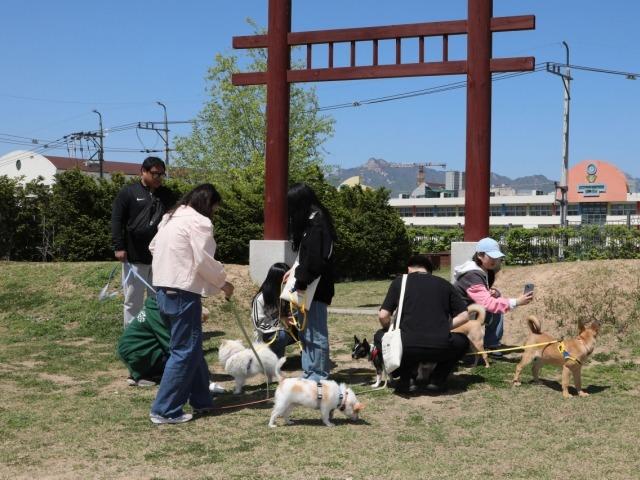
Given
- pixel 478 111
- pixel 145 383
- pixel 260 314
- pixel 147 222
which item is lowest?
pixel 145 383

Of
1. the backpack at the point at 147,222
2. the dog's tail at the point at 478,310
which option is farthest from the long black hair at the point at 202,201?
the dog's tail at the point at 478,310

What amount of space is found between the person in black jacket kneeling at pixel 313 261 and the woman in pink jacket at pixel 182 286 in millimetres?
808

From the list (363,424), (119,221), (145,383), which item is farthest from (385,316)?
(119,221)

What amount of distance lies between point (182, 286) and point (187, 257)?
211 mm

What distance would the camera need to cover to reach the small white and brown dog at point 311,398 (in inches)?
200

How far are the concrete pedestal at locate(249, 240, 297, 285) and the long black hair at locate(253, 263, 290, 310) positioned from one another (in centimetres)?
378

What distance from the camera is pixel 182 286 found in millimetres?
5148

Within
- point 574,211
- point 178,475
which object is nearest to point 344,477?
point 178,475

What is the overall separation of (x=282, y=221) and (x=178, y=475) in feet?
22.1

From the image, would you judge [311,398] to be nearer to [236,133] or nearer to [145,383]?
[145,383]

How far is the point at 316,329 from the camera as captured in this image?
6016 millimetres

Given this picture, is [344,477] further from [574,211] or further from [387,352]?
[574,211]

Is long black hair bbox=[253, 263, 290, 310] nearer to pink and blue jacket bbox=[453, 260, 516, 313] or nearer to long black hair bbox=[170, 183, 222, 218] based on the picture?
long black hair bbox=[170, 183, 222, 218]

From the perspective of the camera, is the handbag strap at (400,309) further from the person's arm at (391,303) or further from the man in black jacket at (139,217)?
the man in black jacket at (139,217)
